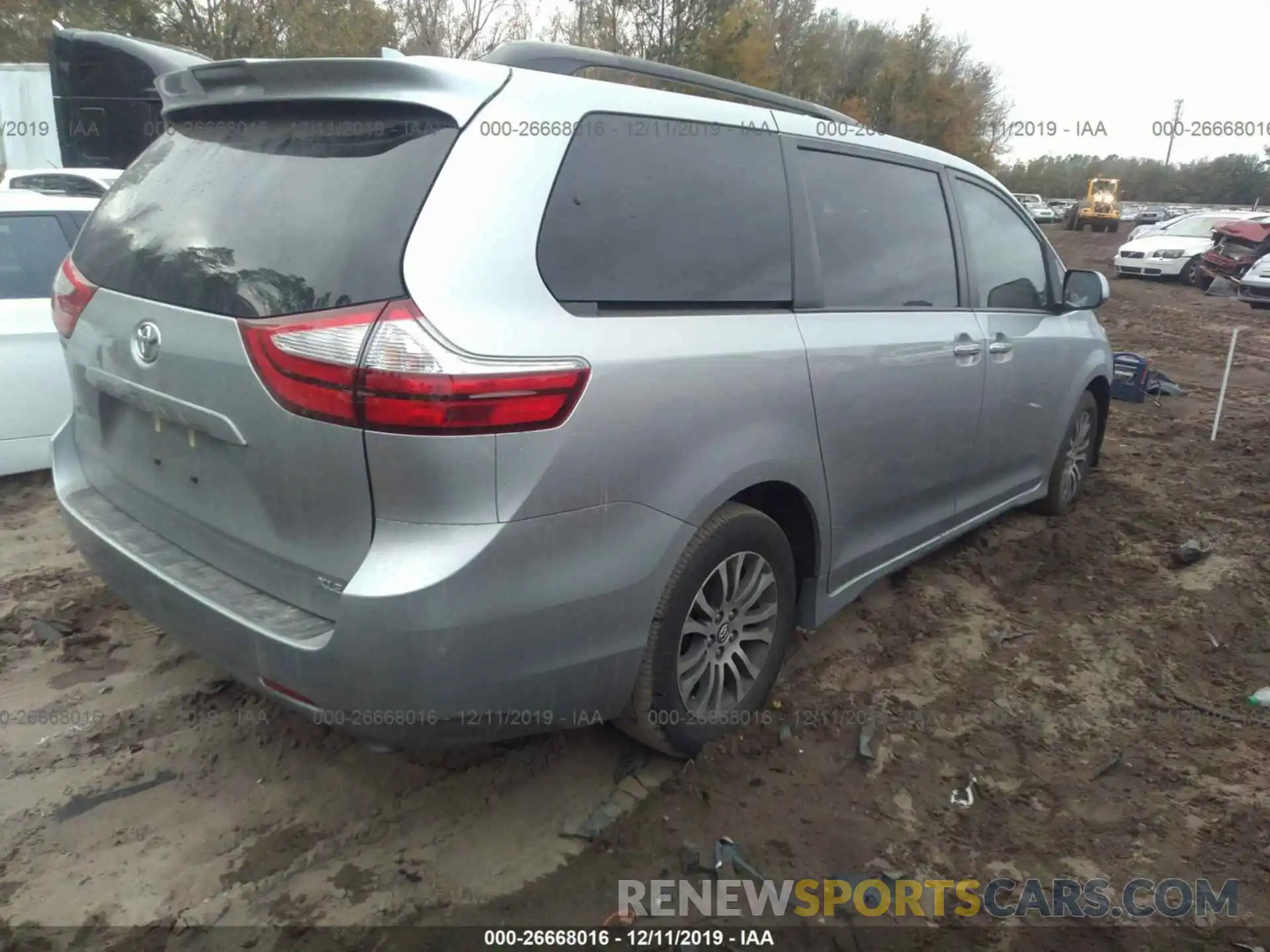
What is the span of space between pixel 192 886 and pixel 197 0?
27.0 m

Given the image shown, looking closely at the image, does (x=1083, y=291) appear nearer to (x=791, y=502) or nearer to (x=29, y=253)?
(x=791, y=502)

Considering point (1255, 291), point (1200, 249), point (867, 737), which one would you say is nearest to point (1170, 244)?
point (1200, 249)

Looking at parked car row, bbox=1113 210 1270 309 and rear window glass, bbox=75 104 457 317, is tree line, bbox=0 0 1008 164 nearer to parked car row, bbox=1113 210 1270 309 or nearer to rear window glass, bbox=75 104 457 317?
parked car row, bbox=1113 210 1270 309

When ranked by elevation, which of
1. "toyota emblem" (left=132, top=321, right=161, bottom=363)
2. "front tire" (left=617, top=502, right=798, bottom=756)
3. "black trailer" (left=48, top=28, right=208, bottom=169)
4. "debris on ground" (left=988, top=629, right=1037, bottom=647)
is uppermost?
"black trailer" (left=48, top=28, right=208, bottom=169)

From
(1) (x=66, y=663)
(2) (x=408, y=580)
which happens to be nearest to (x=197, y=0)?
(1) (x=66, y=663)

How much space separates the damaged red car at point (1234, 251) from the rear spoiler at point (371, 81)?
20298 millimetres

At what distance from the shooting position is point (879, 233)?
3.13 meters

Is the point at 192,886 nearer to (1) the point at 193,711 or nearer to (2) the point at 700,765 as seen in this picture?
(1) the point at 193,711

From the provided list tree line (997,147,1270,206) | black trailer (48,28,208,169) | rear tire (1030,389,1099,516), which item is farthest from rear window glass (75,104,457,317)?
tree line (997,147,1270,206)

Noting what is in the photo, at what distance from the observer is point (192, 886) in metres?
2.18

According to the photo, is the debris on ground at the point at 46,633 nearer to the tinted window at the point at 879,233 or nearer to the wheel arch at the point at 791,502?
the wheel arch at the point at 791,502

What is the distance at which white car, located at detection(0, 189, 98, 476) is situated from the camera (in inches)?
173

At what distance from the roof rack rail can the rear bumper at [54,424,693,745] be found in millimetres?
1197

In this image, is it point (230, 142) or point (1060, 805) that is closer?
point (230, 142)
